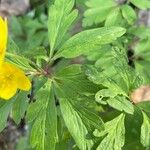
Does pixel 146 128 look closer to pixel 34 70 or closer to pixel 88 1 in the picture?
pixel 34 70

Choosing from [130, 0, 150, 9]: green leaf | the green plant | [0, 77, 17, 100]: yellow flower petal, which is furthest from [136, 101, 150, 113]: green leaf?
[130, 0, 150, 9]: green leaf

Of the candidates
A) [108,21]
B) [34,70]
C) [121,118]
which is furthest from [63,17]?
[108,21]

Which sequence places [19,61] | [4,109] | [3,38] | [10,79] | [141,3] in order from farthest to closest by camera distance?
[141,3] < [4,109] < [19,61] < [10,79] < [3,38]

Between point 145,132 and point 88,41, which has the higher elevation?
point 88,41

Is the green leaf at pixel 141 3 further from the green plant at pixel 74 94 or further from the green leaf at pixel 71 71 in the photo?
the green leaf at pixel 71 71

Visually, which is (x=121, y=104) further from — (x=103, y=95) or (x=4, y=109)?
(x=4, y=109)

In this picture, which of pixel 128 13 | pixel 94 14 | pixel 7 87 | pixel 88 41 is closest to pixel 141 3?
pixel 128 13

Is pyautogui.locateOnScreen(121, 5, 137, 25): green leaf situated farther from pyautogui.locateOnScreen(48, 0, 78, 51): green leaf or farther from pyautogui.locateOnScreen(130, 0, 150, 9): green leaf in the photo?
pyautogui.locateOnScreen(48, 0, 78, 51): green leaf

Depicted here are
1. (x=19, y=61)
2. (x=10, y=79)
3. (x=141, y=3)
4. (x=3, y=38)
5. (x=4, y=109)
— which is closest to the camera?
(x=3, y=38)
